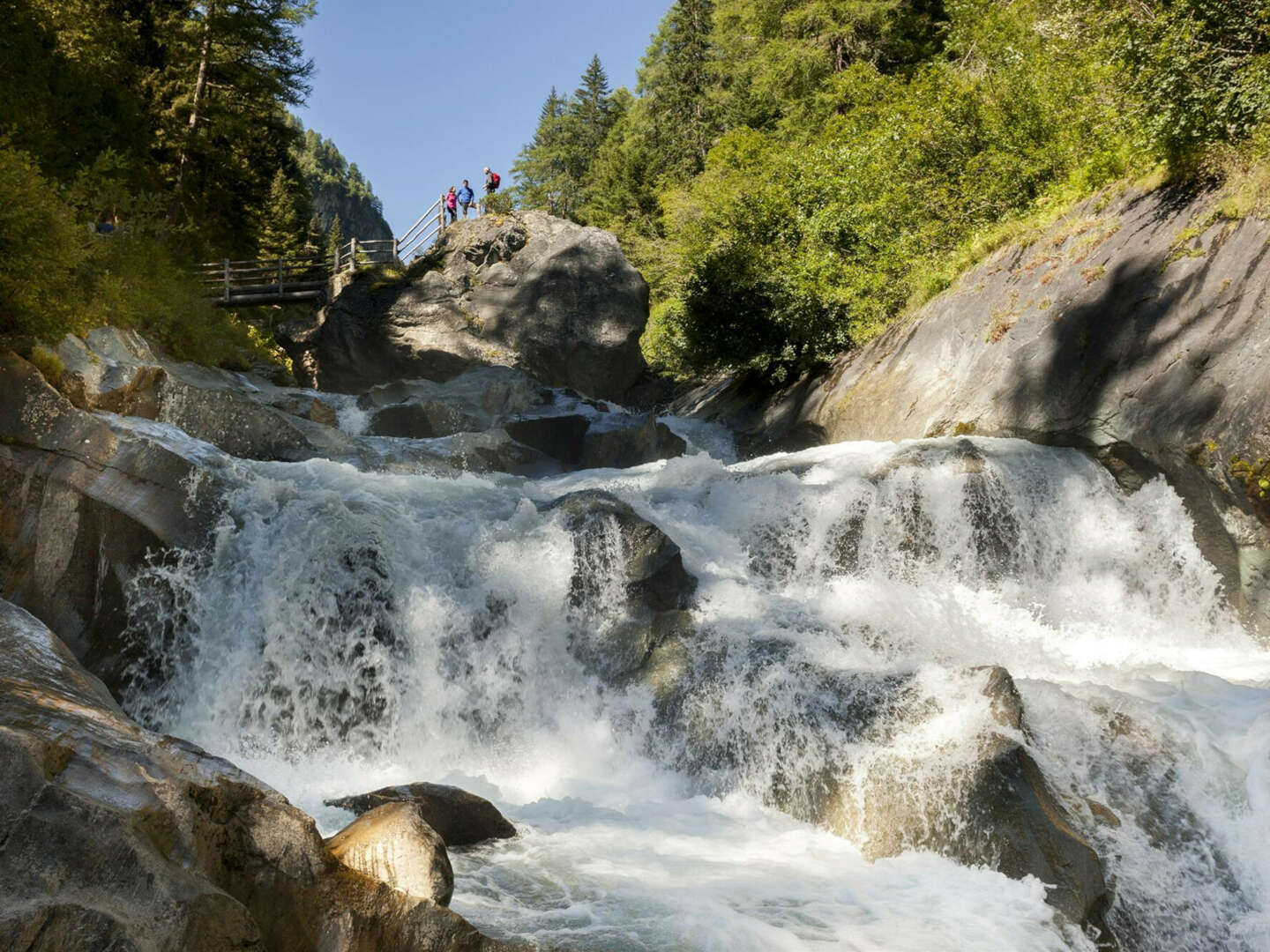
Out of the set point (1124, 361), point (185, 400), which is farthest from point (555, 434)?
point (1124, 361)

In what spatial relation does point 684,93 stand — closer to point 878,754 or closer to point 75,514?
point 75,514

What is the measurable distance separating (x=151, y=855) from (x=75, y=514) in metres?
6.97

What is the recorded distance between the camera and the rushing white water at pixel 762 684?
6039 millimetres

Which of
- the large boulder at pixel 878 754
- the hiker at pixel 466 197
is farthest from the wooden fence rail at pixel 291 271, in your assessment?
the large boulder at pixel 878 754

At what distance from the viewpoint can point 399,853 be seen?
4391 millimetres

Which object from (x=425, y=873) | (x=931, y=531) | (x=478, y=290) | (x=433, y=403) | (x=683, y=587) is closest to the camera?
(x=425, y=873)

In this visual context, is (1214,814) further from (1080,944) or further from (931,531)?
(931,531)

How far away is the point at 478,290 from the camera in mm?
25438

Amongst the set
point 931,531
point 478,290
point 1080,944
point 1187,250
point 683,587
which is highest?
point 478,290

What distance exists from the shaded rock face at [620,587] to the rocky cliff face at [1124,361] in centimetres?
604

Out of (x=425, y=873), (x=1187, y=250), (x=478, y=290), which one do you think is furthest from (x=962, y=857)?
(x=478, y=290)

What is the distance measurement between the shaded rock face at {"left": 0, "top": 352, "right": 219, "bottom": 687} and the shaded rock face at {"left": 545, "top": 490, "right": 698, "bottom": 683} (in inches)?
168

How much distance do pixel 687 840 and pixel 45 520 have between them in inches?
272

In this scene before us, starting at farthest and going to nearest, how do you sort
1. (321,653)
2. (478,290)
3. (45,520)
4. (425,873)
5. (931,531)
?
1. (478,290)
2. (931,531)
3. (321,653)
4. (45,520)
5. (425,873)
